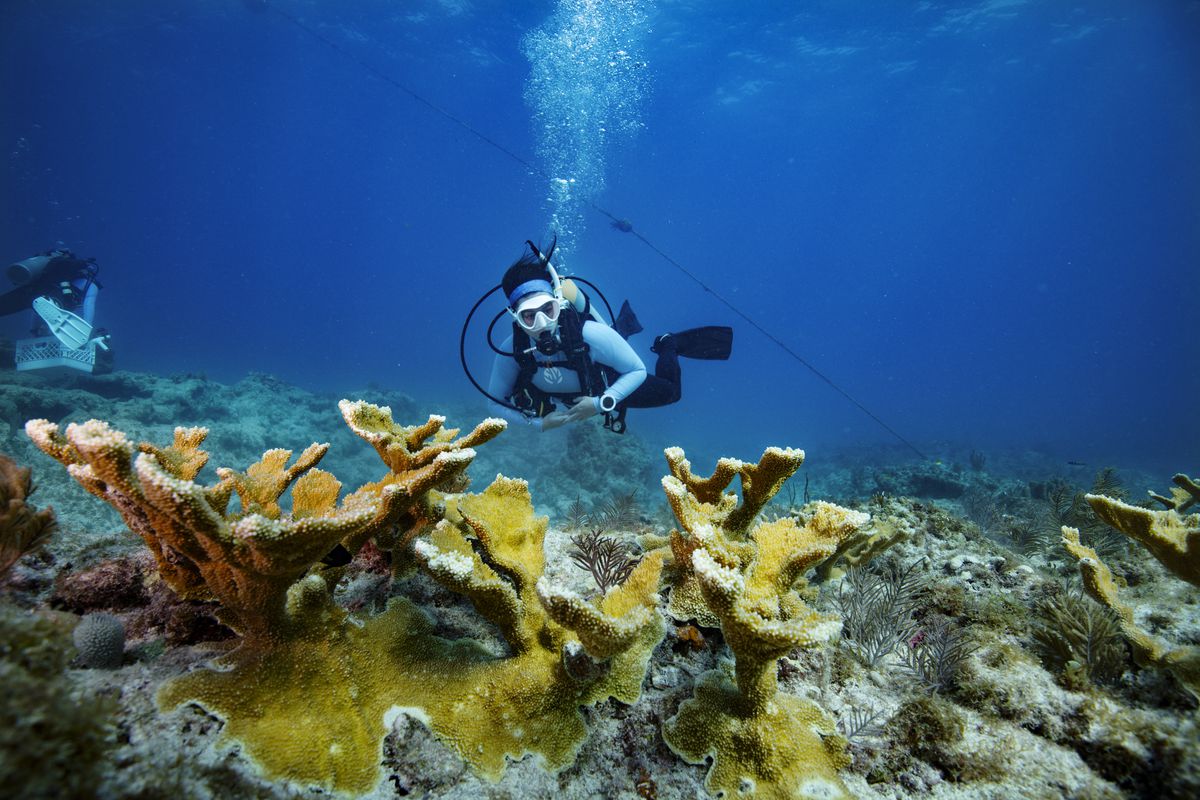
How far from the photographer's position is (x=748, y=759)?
5.35ft

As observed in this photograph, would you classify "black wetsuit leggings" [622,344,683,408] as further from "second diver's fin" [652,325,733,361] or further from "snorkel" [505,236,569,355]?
"snorkel" [505,236,569,355]

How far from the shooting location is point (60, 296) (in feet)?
41.7

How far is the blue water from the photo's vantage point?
4262 centimetres

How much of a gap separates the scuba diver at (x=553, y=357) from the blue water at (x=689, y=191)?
16.3ft

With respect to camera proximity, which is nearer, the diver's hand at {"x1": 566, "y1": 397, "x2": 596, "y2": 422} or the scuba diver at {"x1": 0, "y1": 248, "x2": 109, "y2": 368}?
the diver's hand at {"x1": 566, "y1": 397, "x2": 596, "y2": 422}

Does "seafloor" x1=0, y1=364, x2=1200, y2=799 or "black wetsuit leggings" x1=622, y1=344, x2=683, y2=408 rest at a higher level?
"black wetsuit leggings" x1=622, y1=344, x2=683, y2=408

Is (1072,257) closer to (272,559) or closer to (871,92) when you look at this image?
(871,92)

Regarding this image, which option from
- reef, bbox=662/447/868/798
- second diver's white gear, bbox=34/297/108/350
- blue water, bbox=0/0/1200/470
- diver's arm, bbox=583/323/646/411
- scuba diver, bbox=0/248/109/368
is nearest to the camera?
reef, bbox=662/447/868/798

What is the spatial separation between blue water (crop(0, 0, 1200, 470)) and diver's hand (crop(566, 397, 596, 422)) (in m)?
5.89

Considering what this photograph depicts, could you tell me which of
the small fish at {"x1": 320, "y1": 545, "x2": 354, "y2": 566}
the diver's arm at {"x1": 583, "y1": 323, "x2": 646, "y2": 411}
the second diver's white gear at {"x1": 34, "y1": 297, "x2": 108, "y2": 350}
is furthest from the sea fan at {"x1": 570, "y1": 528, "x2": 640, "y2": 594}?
the second diver's white gear at {"x1": 34, "y1": 297, "x2": 108, "y2": 350}

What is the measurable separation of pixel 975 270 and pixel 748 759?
7485 inches

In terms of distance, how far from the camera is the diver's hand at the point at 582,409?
614 cm

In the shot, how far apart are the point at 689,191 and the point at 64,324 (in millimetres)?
109221

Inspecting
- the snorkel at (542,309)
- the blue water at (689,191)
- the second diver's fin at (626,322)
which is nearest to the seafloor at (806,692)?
the snorkel at (542,309)
